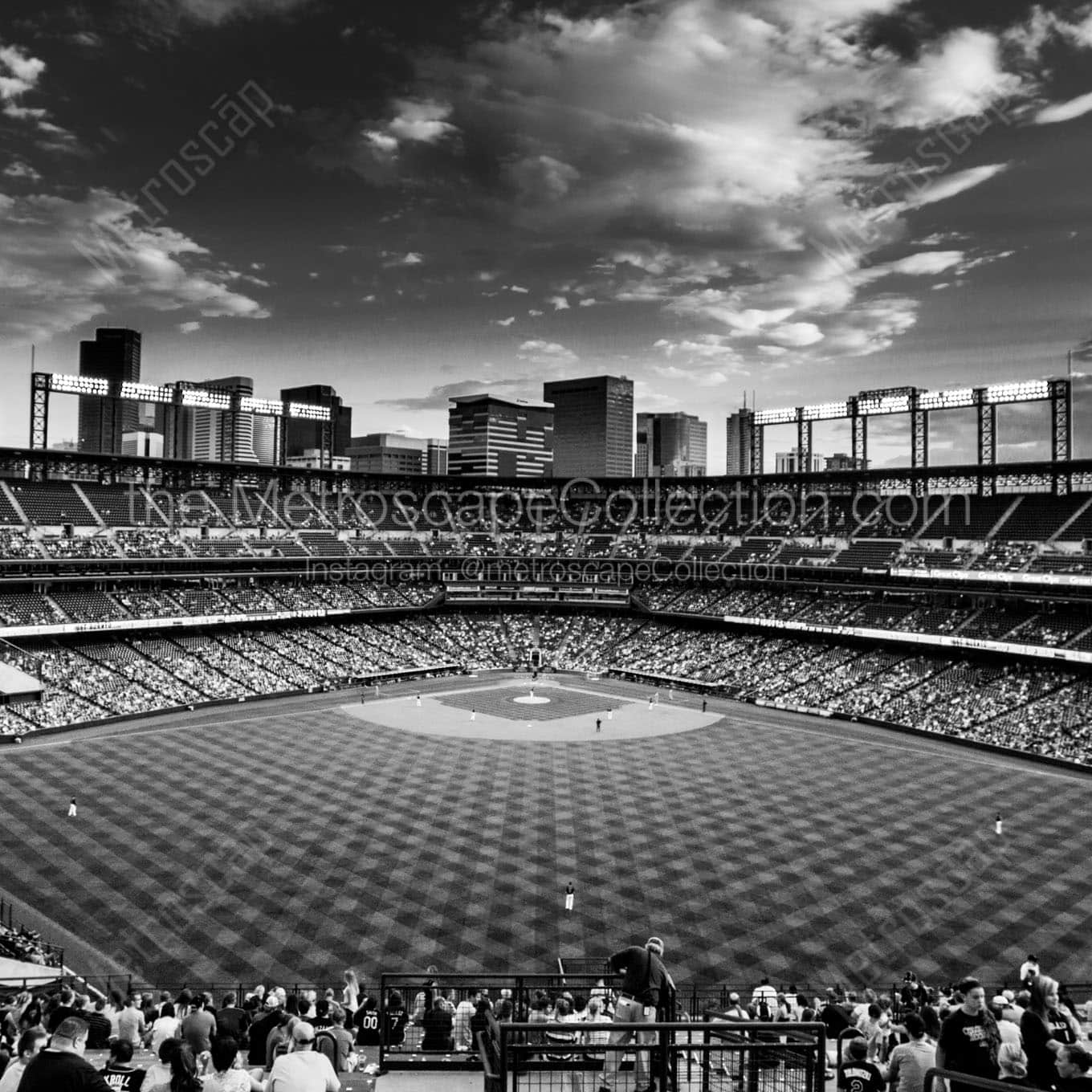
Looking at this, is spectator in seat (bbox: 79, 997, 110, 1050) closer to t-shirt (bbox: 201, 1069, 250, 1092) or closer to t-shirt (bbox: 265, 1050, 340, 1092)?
t-shirt (bbox: 201, 1069, 250, 1092)

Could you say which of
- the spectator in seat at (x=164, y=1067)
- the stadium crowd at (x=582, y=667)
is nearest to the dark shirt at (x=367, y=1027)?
the spectator in seat at (x=164, y=1067)

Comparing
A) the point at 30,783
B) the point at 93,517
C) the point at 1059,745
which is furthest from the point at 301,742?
the point at 1059,745

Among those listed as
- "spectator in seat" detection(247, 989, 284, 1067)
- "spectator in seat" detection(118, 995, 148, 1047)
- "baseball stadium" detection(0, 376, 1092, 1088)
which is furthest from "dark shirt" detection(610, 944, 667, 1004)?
"spectator in seat" detection(118, 995, 148, 1047)

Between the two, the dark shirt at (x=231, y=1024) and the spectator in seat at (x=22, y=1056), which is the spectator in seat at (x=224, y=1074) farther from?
the dark shirt at (x=231, y=1024)

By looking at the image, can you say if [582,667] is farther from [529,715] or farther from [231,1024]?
[231,1024]

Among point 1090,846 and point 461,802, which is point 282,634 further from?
point 1090,846
